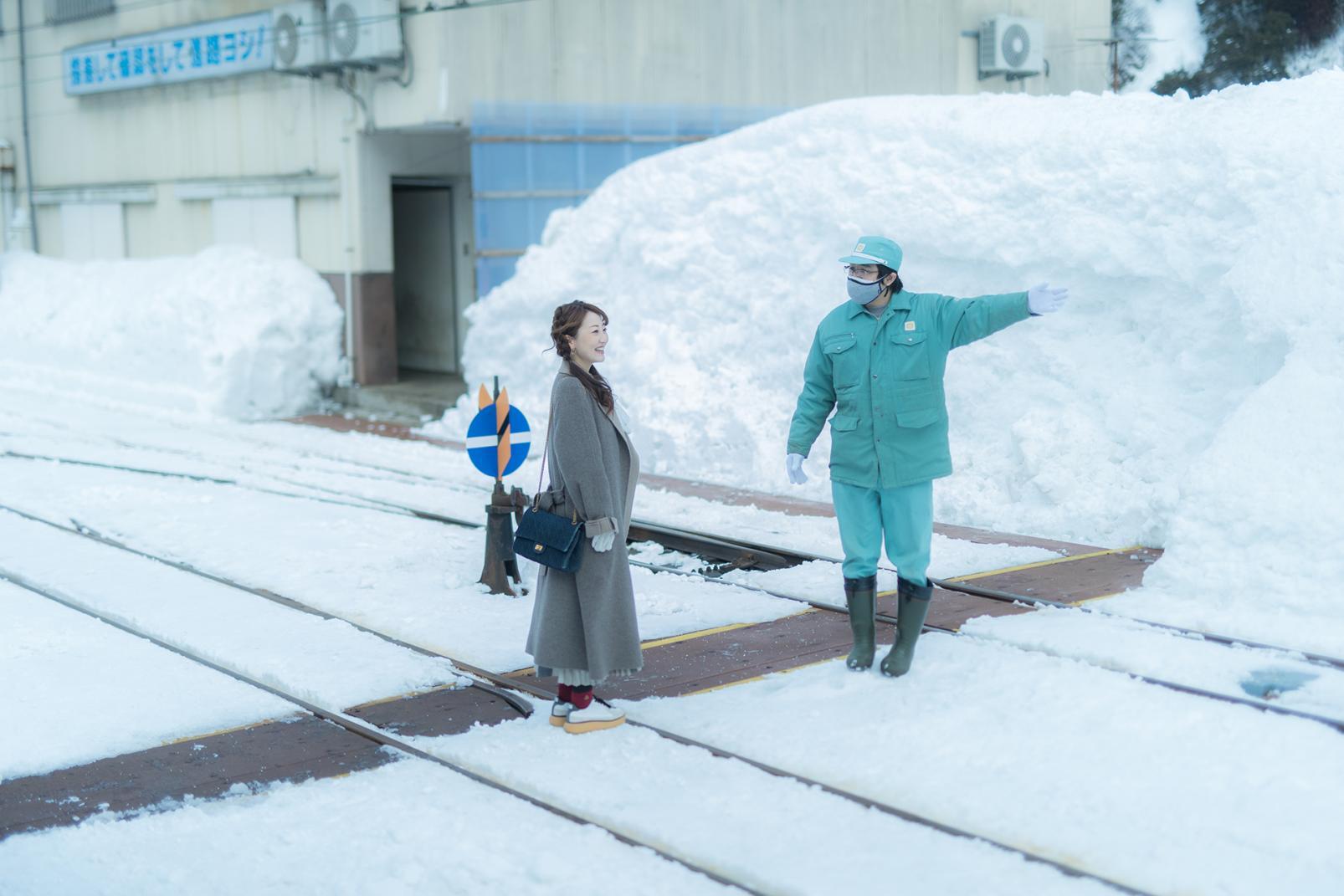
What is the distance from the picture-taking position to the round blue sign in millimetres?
8516

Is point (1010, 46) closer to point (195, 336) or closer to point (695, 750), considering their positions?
point (195, 336)

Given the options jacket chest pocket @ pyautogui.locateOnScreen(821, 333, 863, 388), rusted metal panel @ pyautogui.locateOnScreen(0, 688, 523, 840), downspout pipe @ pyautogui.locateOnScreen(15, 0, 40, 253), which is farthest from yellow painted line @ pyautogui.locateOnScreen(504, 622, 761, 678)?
downspout pipe @ pyautogui.locateOnScreen(15, 0, 40, 253)

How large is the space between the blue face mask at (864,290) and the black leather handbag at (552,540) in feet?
5.17

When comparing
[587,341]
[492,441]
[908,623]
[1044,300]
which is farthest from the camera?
[492,441]

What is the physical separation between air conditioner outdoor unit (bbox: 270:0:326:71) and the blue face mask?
12947 millimetres

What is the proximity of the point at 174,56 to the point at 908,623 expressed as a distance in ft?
59.1

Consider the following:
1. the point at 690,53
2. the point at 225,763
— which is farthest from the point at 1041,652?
the point at 690,53

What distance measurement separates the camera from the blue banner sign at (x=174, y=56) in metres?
19.2

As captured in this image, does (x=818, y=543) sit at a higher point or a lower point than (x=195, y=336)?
lower

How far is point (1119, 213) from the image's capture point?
10.4 m

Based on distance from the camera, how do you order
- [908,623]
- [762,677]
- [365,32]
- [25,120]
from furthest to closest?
[25,120]
[365,32]
[762,677]
[908,623]

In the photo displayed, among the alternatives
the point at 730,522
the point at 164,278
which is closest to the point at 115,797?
the point at 730,522

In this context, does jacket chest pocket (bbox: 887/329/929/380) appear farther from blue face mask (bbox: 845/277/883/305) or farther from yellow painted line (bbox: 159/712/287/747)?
yellow painted line (bbox: 159/712/287/747)

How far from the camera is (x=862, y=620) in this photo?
6.50m
